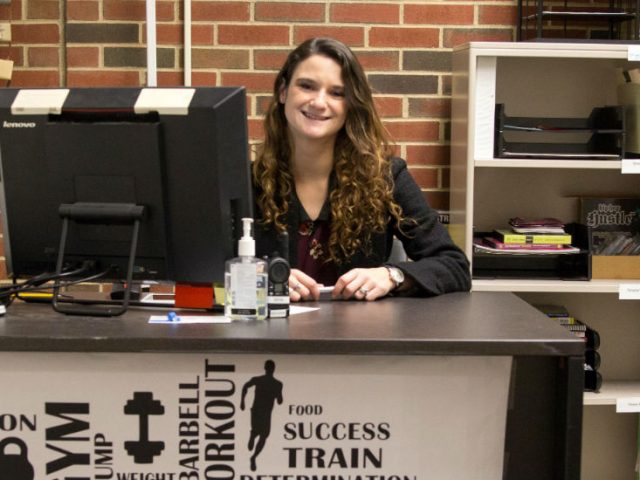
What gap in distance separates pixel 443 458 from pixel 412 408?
0.32 ft

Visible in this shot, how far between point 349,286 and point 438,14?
4.41ft

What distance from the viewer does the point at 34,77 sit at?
2822 mm

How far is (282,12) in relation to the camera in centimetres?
280

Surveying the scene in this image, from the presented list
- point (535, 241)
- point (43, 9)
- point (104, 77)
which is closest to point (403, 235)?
point (535, 241)

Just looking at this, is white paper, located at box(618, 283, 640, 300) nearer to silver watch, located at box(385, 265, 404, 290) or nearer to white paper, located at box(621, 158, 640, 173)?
white paper, located at box(621, 158, 640, 173)

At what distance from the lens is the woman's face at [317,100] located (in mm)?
2207

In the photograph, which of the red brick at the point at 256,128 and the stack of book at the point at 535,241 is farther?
the red brick at the point at 256,128

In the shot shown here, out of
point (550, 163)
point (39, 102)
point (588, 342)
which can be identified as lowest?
point (588, 342)

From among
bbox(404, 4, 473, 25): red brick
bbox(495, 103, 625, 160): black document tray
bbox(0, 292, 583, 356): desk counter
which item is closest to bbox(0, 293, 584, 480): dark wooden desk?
bbox(0, 292, 583, 356): desk counter

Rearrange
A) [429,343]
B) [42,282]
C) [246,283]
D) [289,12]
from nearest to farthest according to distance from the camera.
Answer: [429,343] → [246,283] → [42,282] → [289,12]

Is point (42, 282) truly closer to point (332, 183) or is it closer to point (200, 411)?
point (200, 411)

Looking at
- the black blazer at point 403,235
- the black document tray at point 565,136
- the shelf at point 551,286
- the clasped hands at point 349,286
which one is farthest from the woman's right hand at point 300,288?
the black document tray at point 565,136

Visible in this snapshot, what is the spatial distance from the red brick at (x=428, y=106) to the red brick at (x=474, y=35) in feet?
0.60

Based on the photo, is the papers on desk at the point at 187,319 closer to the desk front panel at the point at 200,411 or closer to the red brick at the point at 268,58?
the desk front panel at the point at 200,411
